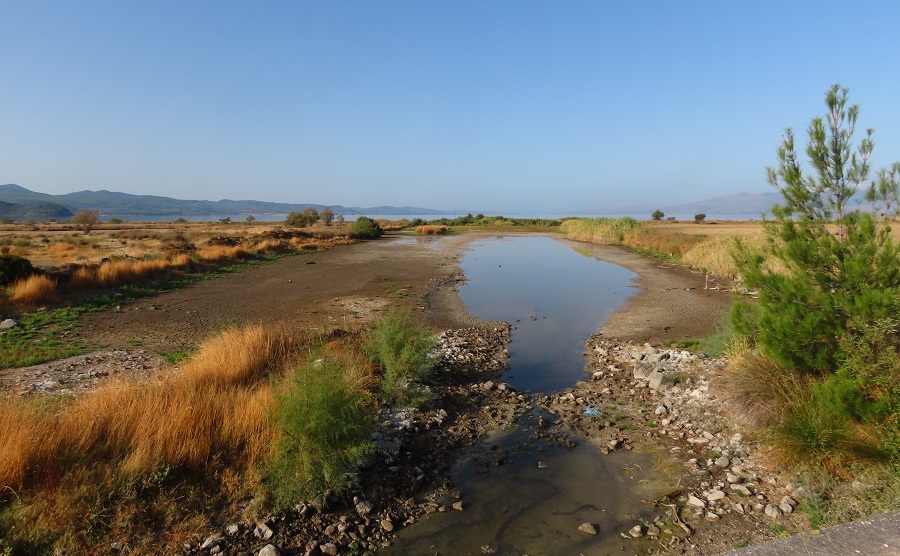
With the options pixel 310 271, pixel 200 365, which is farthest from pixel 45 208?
pixel 200 365

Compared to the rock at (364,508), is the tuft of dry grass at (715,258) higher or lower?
higher

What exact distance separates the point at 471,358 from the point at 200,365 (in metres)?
5.56

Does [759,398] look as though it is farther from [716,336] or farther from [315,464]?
[315,464]

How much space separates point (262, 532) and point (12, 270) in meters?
17.9

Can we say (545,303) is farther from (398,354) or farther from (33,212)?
(33,212)

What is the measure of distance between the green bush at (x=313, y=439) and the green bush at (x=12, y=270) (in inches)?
634

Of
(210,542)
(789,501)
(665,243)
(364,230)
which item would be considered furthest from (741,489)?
(364,230)

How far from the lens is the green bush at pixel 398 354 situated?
8.33 meters

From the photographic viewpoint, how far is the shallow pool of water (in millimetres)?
10711

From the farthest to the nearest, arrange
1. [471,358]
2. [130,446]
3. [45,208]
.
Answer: [45,208], [471,358], [130,446]

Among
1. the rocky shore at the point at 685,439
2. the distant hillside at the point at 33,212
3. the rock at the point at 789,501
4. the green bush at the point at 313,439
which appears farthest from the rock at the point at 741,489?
the distant hillside at the point at 33,212

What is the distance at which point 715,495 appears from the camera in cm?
545

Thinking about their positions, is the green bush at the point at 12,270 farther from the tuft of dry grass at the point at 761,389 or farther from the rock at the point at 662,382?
the tuft of dry grass at the point at 761,389

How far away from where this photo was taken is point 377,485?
19.3 ft
